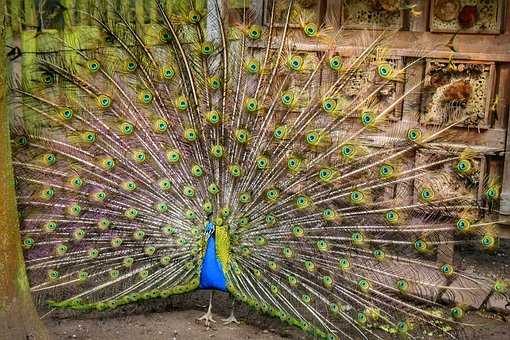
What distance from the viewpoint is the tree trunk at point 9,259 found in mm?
3012

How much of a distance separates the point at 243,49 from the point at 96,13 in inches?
40.6

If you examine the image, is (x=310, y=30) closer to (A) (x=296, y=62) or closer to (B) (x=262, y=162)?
(A) (x=296, y=62)

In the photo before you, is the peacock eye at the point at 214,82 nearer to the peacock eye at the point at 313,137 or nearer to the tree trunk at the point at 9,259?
the peacock eye at the point at 313,137

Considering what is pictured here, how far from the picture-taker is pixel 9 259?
10.3 ft

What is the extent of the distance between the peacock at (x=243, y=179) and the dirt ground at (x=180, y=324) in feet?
0.76

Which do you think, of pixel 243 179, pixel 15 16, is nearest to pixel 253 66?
pixel 243 179

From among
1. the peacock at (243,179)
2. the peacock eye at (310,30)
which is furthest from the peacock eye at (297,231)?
the peacock eye at (310,30)

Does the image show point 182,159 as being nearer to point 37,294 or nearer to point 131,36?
point 131,36

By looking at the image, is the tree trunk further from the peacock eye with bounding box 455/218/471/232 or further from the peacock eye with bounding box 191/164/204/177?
the peacock eye with bounding box 455/218/471/232

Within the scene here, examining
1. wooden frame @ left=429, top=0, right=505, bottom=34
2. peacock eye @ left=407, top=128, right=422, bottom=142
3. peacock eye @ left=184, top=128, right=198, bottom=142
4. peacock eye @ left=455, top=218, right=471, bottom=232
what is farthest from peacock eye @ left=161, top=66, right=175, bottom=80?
wooden frame @ left=429, top=0, right=505, bottom=34

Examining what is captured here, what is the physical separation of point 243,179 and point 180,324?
44.9 inches

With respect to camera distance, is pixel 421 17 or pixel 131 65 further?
pixel 421 17

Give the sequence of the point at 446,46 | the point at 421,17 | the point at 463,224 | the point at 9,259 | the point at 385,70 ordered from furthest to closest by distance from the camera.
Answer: the point at 421,17 < the point at 446,46 < the point at 385,70 < the point at 463,224 < the point at 9,259

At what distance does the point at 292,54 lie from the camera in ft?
13.4
